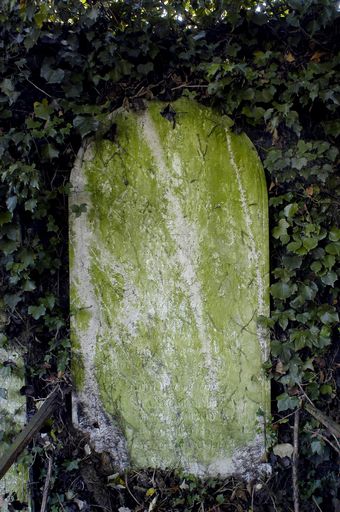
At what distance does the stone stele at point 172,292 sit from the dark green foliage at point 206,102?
11 cm

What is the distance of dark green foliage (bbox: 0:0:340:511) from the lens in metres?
2.34

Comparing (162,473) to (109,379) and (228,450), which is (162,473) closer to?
(228,450)

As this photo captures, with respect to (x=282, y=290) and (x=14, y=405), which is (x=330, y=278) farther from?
(x=14, y=405)

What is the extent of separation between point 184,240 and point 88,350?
2.77 feet

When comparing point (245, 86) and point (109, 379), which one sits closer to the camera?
point (245, 86)

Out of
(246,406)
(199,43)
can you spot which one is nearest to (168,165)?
(199,43)

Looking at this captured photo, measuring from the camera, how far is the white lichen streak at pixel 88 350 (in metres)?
2.50

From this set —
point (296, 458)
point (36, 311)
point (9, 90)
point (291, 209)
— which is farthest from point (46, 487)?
point (9, 90)

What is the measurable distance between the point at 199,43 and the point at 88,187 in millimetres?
985

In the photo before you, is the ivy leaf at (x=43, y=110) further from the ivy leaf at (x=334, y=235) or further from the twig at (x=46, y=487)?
the twig at (x=46, y=487)

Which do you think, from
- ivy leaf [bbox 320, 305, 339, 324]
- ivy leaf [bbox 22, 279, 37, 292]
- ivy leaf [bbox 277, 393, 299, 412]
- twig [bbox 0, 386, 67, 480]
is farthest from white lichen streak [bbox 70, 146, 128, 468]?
ivy leaf [bbox 320, 305, 339, 324]

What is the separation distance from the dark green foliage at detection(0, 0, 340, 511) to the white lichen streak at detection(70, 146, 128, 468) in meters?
0.09

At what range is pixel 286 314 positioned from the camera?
2.47 meters

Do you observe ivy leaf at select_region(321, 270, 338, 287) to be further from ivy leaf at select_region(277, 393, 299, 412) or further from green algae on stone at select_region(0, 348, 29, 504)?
green algae on stone at select_region(0, 348, 29, 504)
